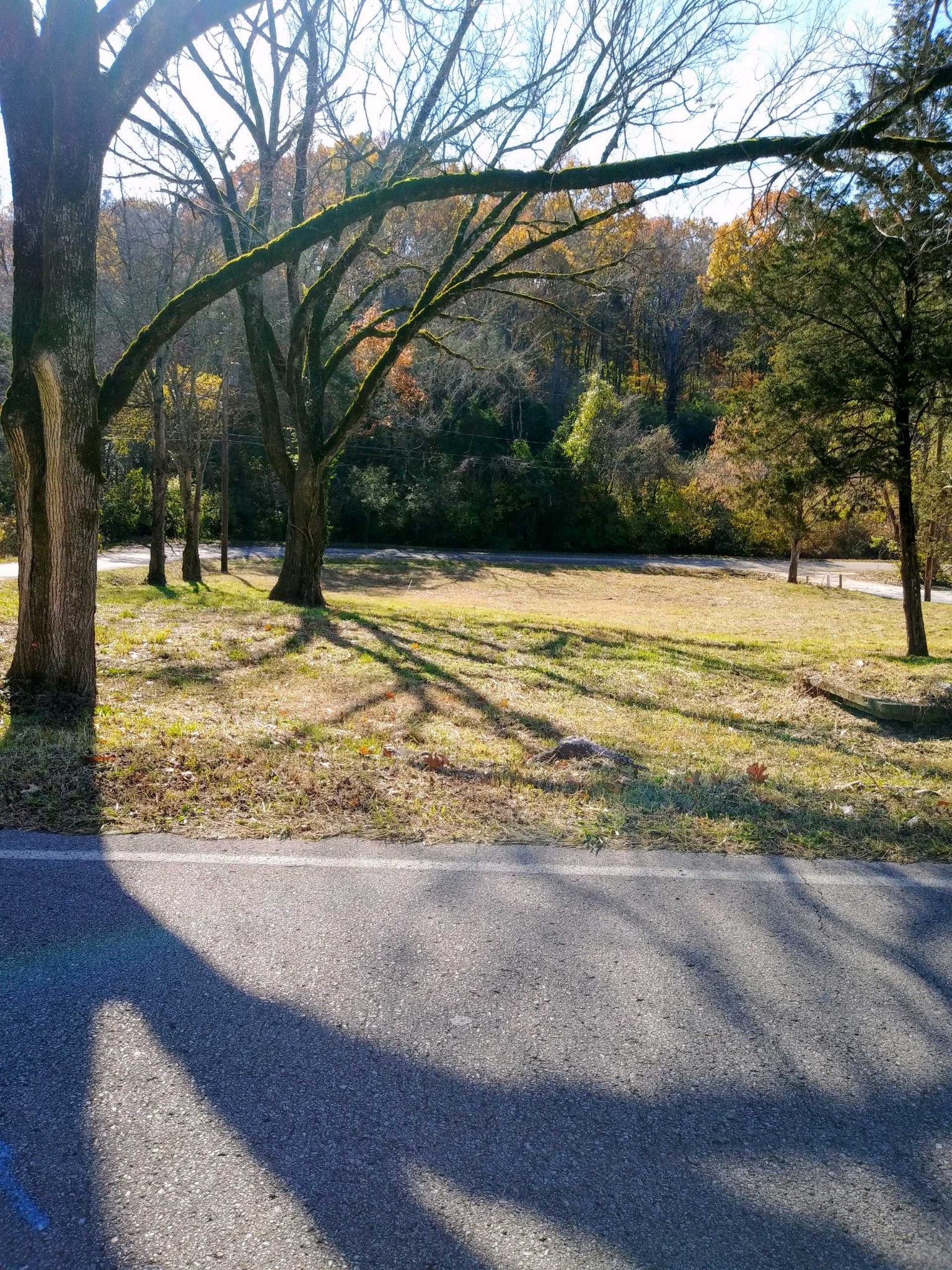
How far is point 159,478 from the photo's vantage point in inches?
967

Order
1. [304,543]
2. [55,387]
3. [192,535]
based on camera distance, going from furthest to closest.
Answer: [192,535] < [304,543] < [55,387]

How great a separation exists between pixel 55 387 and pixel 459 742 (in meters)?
4.08

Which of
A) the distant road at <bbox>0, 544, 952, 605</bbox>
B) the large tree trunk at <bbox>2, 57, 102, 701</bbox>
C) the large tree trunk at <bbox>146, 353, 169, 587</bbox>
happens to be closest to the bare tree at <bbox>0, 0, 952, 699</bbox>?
the large tree trunk at <bbox>2, 57, 102, 701</bbox>

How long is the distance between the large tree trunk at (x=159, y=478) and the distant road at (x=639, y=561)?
10055 millimetres

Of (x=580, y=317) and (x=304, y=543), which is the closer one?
(x=580, y=317)

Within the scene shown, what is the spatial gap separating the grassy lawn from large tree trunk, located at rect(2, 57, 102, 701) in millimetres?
755

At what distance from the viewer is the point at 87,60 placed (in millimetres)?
6512

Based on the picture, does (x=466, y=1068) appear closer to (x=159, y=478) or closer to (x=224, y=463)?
(x=159, y=478)

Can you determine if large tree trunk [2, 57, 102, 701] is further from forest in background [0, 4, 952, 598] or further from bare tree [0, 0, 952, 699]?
forest in background [0, 4, 952, 598]

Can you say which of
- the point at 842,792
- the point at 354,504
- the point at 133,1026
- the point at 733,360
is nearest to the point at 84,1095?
the point at 133,1026

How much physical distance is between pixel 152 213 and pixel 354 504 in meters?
29.6

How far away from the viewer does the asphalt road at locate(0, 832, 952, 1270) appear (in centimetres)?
220

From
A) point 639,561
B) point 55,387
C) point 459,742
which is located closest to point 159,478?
point 55,387

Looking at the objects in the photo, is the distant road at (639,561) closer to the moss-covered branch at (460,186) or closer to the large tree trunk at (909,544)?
the large tree trunk at (909,544)
